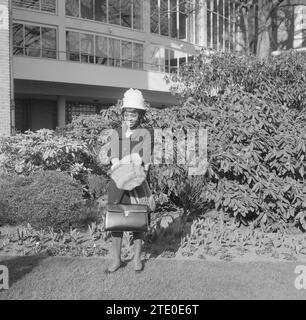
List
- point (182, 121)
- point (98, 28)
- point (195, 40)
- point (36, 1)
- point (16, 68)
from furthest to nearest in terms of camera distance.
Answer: point (195, 40) → point (98, 28) → point (36, 1) → point (16, 68) → point (182, 121)

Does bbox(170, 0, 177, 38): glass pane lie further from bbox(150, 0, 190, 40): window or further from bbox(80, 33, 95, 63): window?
bbox(80, 33, 95, 63): window

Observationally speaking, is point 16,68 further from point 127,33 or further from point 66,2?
point 127,33

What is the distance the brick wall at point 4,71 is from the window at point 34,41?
9.01m

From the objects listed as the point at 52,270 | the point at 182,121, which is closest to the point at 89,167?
the point at 182,121

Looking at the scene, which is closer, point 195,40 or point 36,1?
point 36,1

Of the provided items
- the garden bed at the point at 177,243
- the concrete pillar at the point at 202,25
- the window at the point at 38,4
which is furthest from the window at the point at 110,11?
the garden bed at the point at 177,243

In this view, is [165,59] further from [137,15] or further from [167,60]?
[137,15]

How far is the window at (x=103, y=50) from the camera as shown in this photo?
24.7 m

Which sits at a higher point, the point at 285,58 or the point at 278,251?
the point at 285,58

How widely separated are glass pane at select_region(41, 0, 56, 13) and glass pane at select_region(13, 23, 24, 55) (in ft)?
5.54

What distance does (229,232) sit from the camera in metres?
6.07

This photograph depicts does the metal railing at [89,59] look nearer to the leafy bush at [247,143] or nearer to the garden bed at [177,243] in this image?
the leafy bush at [247,143]

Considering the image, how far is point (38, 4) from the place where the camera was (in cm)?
2369

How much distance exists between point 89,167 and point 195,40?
963 inches
